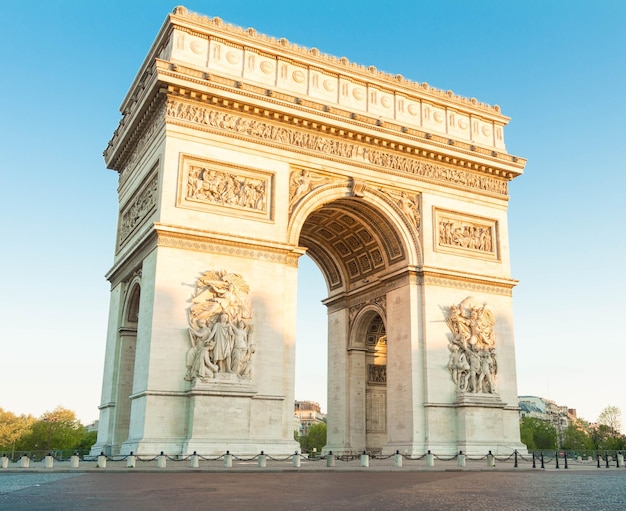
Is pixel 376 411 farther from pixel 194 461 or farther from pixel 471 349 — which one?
pixel 194 461

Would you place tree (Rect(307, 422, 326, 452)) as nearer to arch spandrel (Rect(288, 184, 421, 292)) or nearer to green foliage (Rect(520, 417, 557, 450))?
green foliage (Rect(520, 417, 557, 450))

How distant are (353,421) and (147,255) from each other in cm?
1264

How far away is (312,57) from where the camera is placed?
26.5 meters

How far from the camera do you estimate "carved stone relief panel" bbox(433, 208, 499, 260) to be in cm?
2789

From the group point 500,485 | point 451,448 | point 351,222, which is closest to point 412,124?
point 351,222

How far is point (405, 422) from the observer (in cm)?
2555

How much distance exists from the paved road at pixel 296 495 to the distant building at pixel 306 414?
116147 mm

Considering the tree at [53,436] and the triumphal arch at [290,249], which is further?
the tree at [53,436]

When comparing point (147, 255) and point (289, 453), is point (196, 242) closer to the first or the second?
point (147, 255)

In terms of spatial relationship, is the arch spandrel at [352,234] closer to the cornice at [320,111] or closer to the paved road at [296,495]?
the cornice at [320,111]

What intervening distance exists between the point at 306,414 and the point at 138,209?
4770 inches

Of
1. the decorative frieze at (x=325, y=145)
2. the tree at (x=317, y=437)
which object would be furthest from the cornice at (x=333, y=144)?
the tree at (x=317, y=437)

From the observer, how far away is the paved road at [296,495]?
855cm

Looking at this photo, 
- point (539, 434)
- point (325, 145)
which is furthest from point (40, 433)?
point (325, 145)
